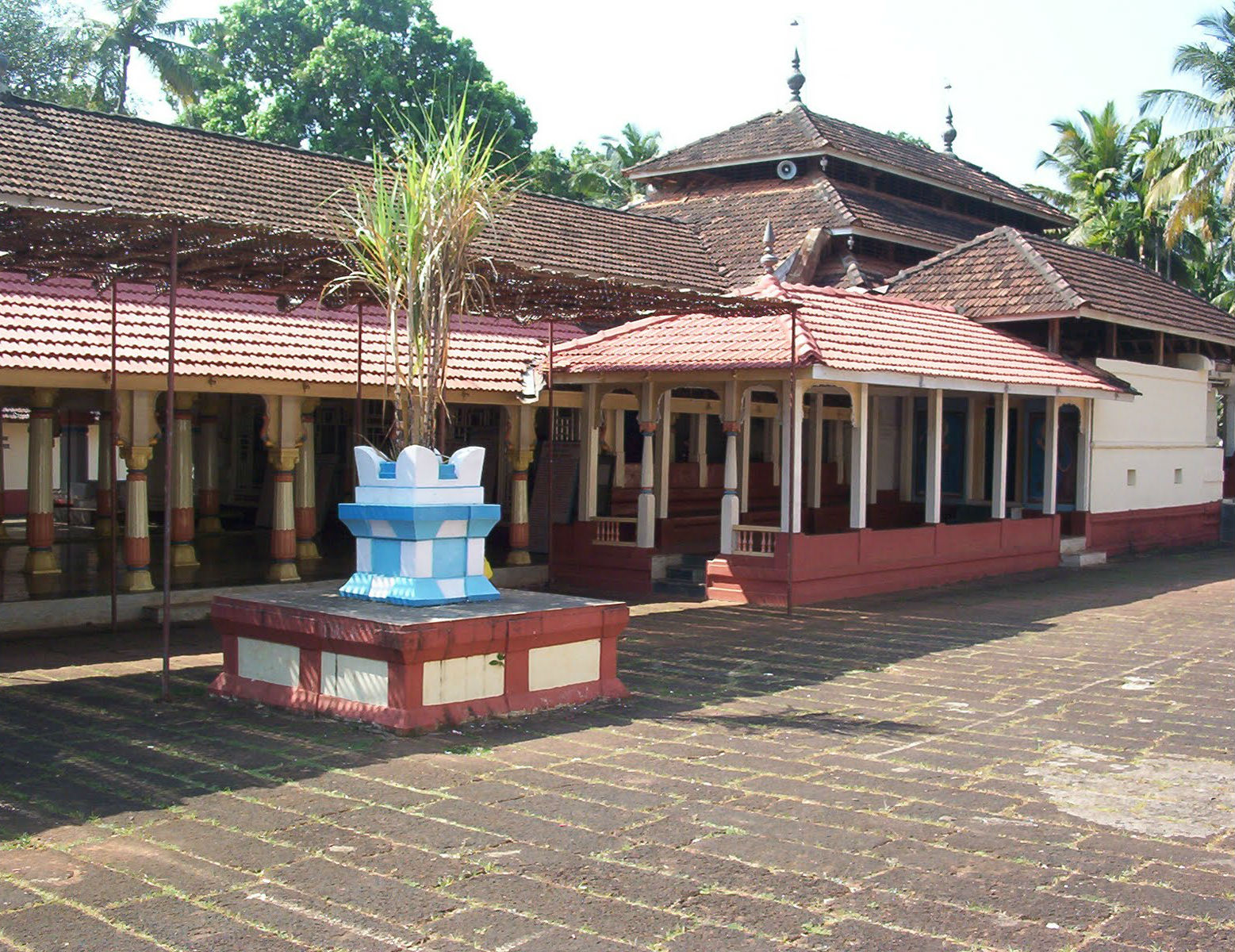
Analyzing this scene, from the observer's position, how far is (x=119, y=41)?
36000 millimetres

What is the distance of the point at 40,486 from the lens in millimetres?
12703

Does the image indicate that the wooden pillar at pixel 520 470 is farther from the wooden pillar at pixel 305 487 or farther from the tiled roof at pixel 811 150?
the tiled roof at pixel 811 150

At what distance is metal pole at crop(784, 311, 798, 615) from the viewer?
12.9 m

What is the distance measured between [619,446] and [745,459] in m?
1.69

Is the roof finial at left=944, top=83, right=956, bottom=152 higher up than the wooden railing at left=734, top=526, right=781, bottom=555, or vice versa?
the roof finial at left=944, top=83, right=956, bottom=152

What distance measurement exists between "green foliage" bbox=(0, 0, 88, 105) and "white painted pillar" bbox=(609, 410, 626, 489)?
2737cm

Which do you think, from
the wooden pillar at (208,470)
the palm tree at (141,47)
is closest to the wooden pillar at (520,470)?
the wooden pillar at (208,470)

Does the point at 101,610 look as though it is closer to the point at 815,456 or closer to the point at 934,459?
the point at 934,459

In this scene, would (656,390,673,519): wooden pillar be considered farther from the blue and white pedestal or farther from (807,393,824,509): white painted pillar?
the blue and white pedestal

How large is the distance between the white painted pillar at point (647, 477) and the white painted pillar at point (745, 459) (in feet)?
5.63

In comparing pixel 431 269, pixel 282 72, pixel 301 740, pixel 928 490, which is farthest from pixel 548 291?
pixel 282 72

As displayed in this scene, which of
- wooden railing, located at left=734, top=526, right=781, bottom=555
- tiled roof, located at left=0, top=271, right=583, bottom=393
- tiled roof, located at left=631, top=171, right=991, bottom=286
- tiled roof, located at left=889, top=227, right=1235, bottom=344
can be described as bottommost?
wooden railing, located at left=734, top=526, right=781, bottom=555

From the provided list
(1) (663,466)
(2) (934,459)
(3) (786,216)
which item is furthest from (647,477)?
(3) (786,216)

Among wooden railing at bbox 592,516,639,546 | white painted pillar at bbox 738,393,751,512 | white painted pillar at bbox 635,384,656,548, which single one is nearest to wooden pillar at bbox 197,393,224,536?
wooden railing at bbox 592,516,639,546
